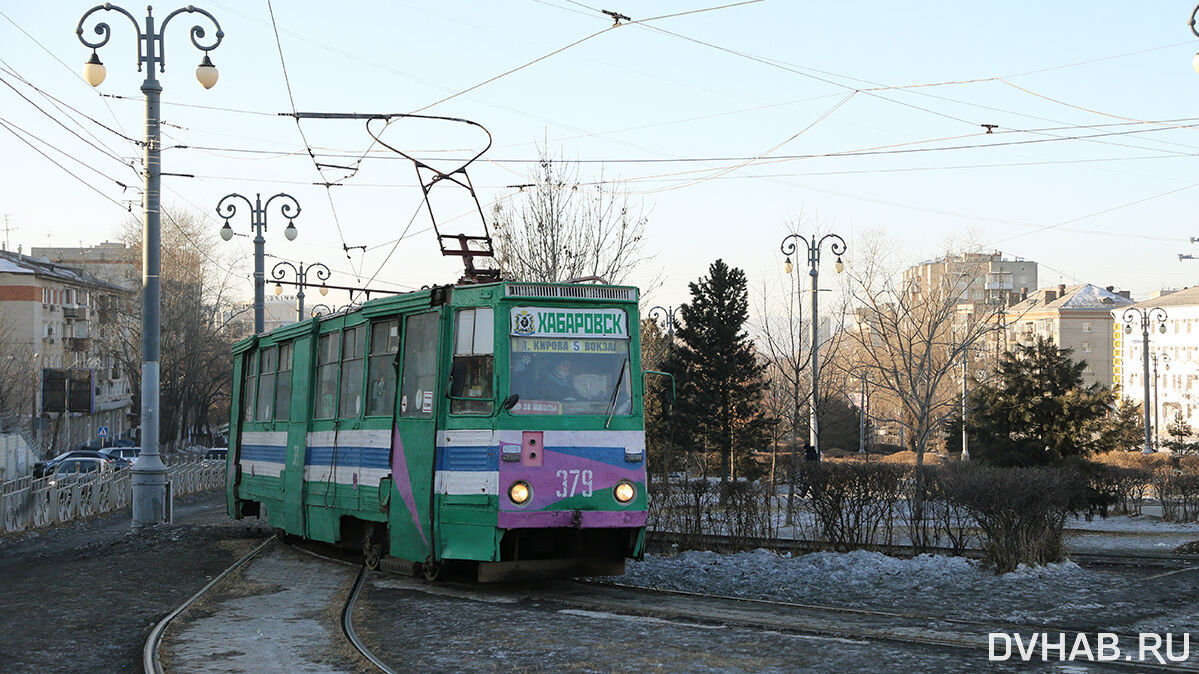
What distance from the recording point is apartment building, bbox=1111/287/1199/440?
101 meters

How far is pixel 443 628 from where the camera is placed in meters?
10.3

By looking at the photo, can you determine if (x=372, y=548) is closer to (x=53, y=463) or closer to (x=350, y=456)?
(x=350, y=456)

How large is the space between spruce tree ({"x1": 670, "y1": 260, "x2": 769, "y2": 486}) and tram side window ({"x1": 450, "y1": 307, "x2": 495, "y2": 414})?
2454 cm

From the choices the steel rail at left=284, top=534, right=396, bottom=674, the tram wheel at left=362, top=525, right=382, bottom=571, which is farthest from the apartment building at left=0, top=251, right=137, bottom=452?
the tram wheel at left=362, top=525, right=382, bottom=571

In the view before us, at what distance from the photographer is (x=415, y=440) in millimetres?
12867

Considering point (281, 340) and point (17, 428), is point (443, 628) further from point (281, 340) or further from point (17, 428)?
point (17, 428)

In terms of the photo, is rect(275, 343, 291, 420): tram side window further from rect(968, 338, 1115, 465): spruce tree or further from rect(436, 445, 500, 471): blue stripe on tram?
rect(968, 338, 1115, 465): spruce tree

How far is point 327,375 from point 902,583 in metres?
7.50

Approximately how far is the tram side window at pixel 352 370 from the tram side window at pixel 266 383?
365 cm

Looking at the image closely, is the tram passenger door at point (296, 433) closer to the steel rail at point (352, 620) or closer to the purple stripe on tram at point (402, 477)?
the steel rail at point (352, 620)

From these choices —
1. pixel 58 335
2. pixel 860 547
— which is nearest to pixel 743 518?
pixel 860 547

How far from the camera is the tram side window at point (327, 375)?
15414mm

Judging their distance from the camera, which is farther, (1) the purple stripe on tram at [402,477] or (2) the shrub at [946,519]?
(2) the shrub at [946,519]

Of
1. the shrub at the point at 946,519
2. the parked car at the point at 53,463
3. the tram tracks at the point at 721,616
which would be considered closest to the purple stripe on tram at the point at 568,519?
the tram tracks at the point at 721,616
